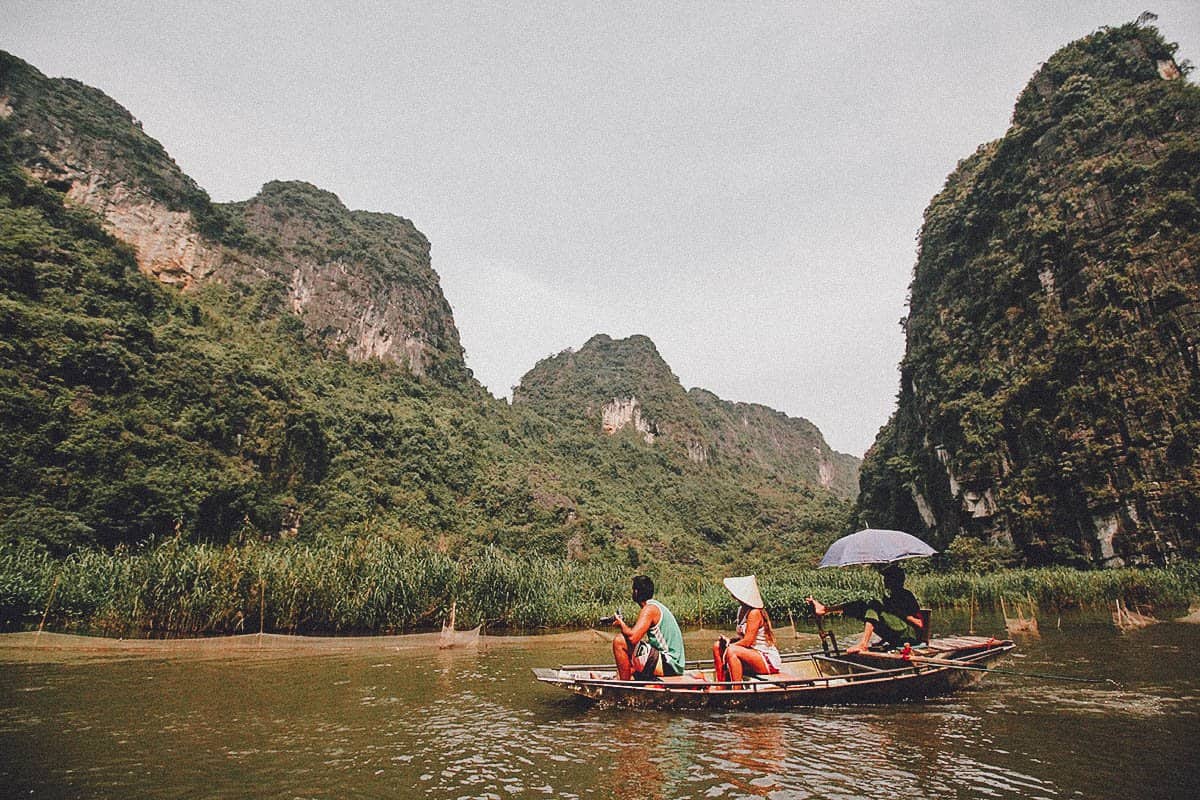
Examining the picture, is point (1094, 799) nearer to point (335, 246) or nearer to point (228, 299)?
point (228, 299)

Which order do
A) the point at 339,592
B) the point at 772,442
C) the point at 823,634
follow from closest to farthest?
the point at 823,634, the point at 339,592, the point at 772,442

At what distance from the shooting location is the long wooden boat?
23.8 ft

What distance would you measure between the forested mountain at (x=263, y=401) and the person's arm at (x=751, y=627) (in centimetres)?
2111

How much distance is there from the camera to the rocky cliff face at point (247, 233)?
48.2 m

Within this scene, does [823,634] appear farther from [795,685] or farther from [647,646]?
[647,646]

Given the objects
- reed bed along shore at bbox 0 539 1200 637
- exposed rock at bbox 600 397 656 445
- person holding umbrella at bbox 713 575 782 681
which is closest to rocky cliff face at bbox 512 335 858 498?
exposed rock at bbox 600 397 656 445

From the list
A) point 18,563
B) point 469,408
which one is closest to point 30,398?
point 18,563

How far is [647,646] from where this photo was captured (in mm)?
7754

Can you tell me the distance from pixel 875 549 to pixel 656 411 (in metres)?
88.1

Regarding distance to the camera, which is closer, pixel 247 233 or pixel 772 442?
pixel 247 233

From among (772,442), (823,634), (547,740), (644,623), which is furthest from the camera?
(772,442)

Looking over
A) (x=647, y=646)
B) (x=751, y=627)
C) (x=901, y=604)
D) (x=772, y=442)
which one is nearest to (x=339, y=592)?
(x=647, y=646)

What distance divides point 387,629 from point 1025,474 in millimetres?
33298

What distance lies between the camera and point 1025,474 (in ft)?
107
